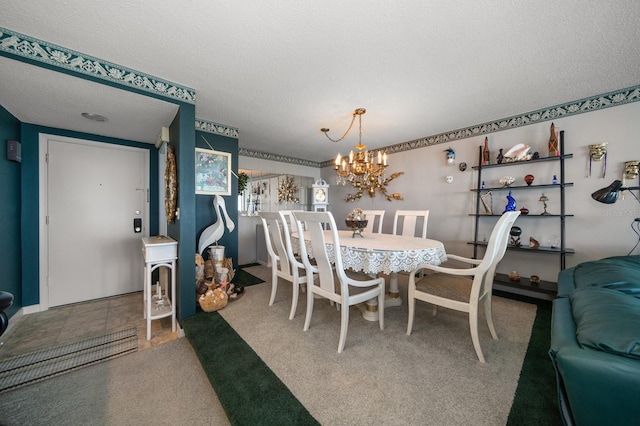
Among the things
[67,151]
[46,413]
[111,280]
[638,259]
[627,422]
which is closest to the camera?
[627,422]

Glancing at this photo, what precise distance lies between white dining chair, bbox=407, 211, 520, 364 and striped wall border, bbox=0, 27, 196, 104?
2.81 meters

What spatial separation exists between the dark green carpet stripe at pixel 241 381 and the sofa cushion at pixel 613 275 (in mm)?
1850

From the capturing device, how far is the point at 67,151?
2748 mm

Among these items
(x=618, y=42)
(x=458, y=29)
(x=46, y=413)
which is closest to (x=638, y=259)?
(x=618, y=42)

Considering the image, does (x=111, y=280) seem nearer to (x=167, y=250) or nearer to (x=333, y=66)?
(x=167, y=250)

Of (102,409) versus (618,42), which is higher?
A: (618,42)

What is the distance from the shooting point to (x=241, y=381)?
1.43 metres

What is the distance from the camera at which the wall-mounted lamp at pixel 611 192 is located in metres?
2.19

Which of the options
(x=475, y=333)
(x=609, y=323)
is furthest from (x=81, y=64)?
(x=475, y=333)

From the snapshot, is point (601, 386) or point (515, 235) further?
point (515, 235)

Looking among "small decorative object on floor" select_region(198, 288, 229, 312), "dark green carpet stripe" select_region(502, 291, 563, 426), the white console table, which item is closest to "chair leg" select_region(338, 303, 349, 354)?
"dark green carpet stripe" select_region(502, 291, 563, 426)

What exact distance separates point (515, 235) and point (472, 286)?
1.86m

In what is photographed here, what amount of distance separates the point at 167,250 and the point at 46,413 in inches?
46.4

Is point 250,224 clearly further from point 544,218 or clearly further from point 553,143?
point 553,143
